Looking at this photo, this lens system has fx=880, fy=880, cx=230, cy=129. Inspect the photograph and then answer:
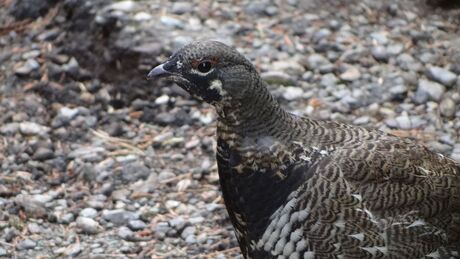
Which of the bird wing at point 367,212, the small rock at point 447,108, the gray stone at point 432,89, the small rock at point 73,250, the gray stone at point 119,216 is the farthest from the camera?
the gray stone at point 432,89

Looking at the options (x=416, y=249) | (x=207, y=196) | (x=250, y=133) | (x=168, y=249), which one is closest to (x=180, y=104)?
(x=207, y=196)

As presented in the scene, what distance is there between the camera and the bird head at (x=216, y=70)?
4.21 meters

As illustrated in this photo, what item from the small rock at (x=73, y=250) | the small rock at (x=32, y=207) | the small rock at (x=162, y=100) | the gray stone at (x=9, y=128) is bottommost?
the small rock at (x=73, y=250)

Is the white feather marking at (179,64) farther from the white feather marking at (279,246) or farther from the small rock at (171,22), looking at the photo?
the small rock at (171,22)

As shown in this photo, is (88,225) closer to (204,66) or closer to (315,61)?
(204,66)

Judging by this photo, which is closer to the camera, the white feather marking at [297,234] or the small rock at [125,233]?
the white feather marking at [297,234]

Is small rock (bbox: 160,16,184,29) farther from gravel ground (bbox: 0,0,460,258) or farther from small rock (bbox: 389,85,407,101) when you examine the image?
small rock (bbox: 389,85,407,101)

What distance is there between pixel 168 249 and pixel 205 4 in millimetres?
2526

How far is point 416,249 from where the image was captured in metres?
4.19

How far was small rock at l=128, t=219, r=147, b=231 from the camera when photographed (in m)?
5.48

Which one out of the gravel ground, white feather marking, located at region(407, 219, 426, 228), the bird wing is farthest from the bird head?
the gravel ground

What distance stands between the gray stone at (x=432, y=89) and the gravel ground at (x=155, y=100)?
0.01 m

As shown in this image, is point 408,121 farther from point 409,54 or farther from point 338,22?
point 338,22

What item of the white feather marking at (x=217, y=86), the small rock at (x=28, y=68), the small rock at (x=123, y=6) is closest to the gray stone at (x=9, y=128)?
the small rock at (x=28, y=68)
